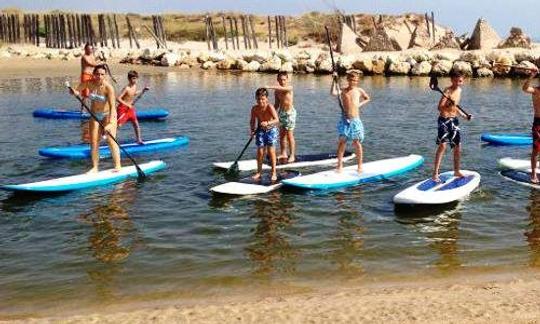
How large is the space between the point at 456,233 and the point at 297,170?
3.87 m

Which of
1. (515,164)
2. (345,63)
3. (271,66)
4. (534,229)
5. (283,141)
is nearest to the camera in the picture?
(534,229)

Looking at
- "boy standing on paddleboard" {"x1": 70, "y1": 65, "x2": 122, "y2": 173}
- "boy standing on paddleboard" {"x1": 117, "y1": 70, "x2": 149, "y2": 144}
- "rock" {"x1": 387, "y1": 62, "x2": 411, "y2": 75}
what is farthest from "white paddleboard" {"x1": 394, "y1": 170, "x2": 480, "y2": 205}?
"rock" {"x1": 387, "y1": 62, "x2": 411, "y2": 75}

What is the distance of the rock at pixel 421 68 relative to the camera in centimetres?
3183

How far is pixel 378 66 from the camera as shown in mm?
32719

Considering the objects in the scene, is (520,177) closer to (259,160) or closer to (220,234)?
(259,160)

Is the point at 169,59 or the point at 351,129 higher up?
the point at 169,59

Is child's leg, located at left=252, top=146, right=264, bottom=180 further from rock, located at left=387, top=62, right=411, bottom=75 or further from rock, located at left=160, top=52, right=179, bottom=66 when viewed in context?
rock, located at left=160, top=52, right=179, bottom=66

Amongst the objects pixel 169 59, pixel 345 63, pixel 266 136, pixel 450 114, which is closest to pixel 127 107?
pixel 266 136

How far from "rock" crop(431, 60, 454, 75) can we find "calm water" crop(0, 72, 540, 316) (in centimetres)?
1831

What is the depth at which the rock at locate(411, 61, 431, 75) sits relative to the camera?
3183 cm

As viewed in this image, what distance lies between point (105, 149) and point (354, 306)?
8318 mm

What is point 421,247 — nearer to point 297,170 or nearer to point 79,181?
point 297,170

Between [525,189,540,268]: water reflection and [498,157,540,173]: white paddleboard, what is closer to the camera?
[525,189,540,268]: water reflection

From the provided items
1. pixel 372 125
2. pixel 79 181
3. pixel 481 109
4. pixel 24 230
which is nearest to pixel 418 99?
pixel 481 109
